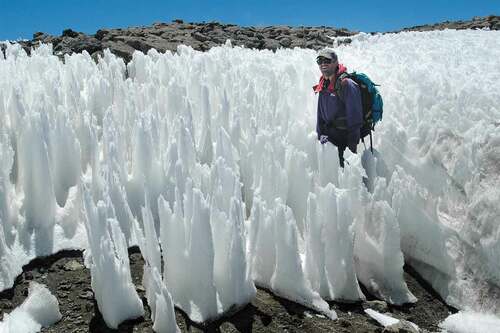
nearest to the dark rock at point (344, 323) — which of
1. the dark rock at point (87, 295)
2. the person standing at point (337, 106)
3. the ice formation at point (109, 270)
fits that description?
the ice formation at point (109, 270)

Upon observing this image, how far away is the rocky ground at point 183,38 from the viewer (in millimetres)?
15398

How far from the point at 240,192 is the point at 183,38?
1516 centimetres

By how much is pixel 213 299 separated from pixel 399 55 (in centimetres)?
940

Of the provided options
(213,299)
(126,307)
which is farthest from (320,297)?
(126,307)

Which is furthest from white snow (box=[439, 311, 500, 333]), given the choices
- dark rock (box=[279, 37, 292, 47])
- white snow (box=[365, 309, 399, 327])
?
dark rock (box=[279, 37, 292, 47])

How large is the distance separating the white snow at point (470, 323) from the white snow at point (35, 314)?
136 inches

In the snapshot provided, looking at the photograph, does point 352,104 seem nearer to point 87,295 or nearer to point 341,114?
point 341,114

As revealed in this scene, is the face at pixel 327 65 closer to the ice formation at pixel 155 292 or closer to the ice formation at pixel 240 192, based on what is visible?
the ice formation at pixel 240 192

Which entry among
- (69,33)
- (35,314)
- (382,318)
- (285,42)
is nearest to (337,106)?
(382,318)

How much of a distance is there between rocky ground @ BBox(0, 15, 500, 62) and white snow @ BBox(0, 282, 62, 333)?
10.4 m

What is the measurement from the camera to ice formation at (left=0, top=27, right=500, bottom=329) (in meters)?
3.98

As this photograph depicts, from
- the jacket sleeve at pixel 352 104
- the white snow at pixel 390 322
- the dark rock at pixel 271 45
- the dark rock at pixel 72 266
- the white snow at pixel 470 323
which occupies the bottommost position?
the white snow at pixel 470 323

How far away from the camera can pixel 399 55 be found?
11891mm

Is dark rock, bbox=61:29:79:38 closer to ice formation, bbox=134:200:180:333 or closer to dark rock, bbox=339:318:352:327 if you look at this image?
ice formation, bbox=134:200:180:333
